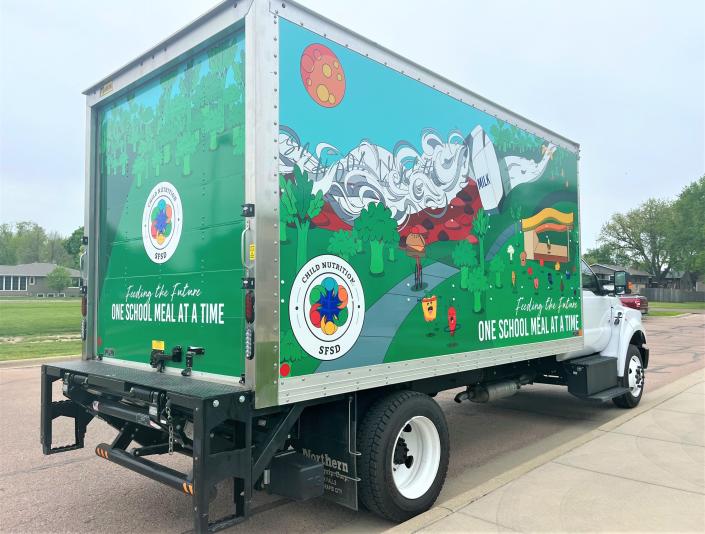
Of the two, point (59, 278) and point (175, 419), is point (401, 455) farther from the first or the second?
point (59, 278)

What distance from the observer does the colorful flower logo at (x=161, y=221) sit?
420 centimetres

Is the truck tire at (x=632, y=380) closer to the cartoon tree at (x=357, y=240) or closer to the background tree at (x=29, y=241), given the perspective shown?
the cartoon tree at (x=357, y=240)

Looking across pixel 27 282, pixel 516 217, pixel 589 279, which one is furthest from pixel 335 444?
pixel 27 282

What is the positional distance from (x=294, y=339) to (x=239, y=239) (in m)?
0.75

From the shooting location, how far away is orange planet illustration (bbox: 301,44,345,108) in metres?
3.61

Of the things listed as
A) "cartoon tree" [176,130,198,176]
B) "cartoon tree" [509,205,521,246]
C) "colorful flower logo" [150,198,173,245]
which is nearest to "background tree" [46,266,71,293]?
"colorful flower logo" [150,198,173,245]

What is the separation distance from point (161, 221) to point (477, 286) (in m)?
2.79

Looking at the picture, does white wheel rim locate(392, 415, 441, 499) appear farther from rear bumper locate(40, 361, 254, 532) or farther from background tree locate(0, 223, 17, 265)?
background tree locate(0, 223, 17, 265)

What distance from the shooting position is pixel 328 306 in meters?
3.64

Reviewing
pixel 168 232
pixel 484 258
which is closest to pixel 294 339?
pixel 168 232

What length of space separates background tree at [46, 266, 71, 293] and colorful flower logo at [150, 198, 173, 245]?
70769 millimetres

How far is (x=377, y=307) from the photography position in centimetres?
400

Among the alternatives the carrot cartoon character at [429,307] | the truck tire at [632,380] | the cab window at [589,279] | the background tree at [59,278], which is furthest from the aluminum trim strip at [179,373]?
the background tree at [59,278]

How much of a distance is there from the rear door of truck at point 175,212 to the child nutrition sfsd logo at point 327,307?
41 centimetres
